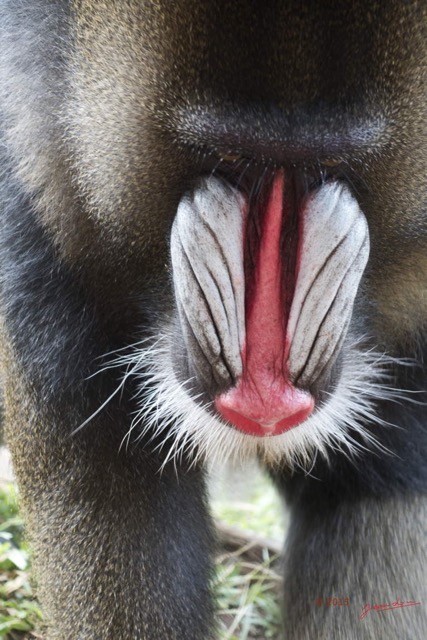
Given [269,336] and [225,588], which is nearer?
[269,336]

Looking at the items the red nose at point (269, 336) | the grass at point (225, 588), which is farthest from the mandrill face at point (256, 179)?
the grass at point (225, 588)

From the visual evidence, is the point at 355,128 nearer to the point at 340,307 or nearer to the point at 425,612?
the point at 340,307

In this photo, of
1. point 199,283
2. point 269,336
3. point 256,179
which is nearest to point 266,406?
point 269,336

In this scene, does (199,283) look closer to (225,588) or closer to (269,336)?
(269,336)

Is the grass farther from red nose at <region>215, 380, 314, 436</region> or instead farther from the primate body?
red nose at <region>215, 380, 314, 436</region>

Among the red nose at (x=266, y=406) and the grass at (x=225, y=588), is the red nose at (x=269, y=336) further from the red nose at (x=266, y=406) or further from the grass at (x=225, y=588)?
the grass at (x=225, y=588)

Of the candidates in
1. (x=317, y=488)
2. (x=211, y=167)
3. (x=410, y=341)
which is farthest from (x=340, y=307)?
(x=317, y=488)

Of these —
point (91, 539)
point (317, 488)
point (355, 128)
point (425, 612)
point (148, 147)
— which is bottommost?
point (91, 539)

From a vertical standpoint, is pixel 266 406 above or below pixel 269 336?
below

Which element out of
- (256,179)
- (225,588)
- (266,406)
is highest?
(256,179)
